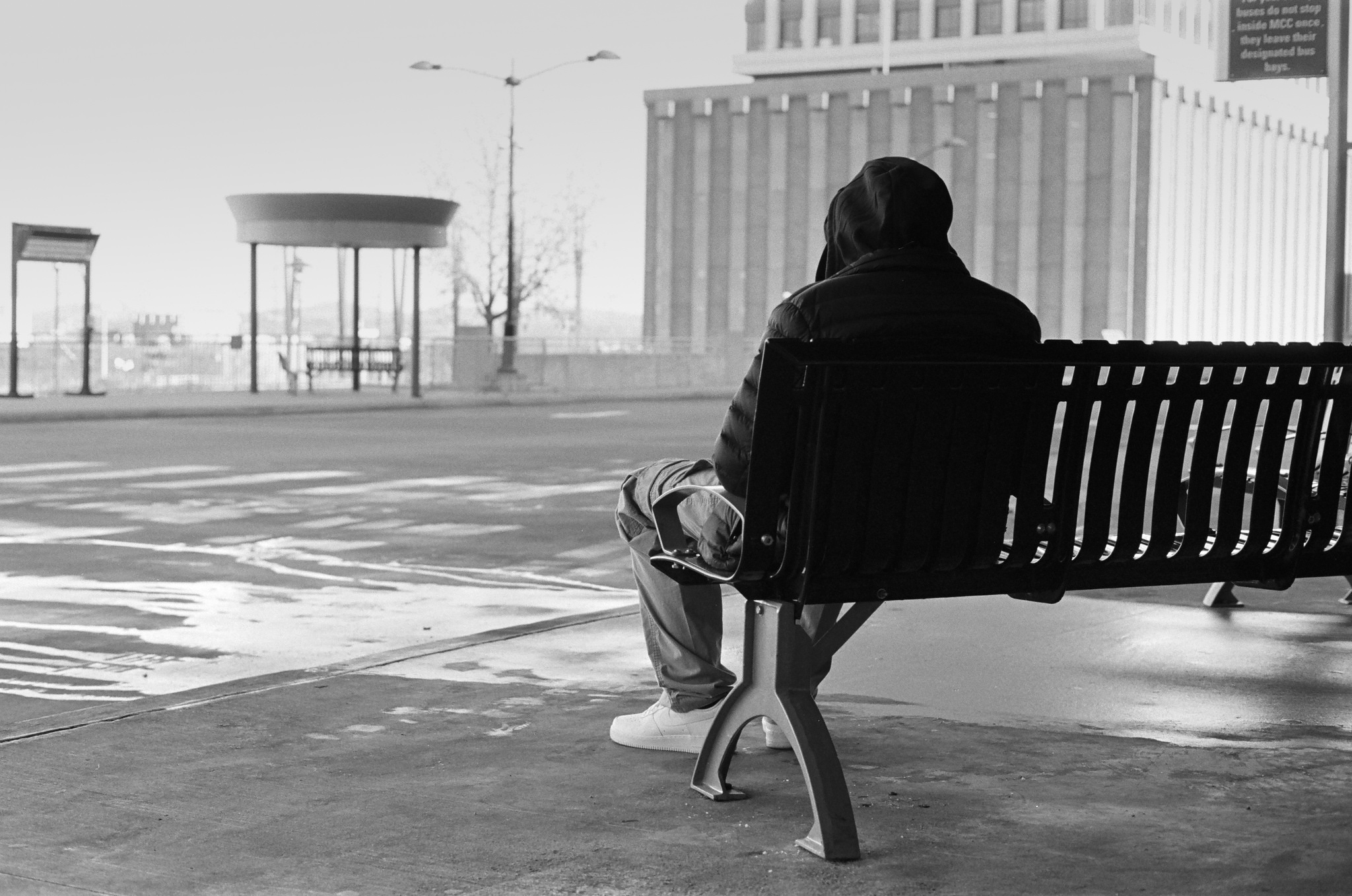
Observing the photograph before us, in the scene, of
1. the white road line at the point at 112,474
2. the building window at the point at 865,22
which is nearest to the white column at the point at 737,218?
the building window at the point at 865,22

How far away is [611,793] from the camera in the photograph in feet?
15.1

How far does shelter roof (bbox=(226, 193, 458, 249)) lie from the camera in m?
41.0

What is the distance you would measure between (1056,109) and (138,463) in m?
87.9

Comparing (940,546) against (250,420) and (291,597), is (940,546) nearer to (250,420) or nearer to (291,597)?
(291,597)

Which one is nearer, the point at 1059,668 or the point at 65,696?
the point at 65,696

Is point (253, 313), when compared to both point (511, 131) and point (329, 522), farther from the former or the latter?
point (329, 522)

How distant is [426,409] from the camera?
3475cm

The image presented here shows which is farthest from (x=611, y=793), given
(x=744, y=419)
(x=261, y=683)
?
(x=261, y=683)

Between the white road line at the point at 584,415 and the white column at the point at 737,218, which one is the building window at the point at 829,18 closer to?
the white column at the point at 737,218

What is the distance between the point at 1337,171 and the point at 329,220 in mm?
31679

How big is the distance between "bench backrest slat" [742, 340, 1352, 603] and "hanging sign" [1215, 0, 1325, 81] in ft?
24.3

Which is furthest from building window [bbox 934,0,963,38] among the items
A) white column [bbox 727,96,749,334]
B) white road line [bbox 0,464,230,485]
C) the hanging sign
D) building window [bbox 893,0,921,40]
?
the hanging sign

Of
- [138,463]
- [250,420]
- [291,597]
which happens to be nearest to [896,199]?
[291,597]

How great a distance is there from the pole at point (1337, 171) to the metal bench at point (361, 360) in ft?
104
